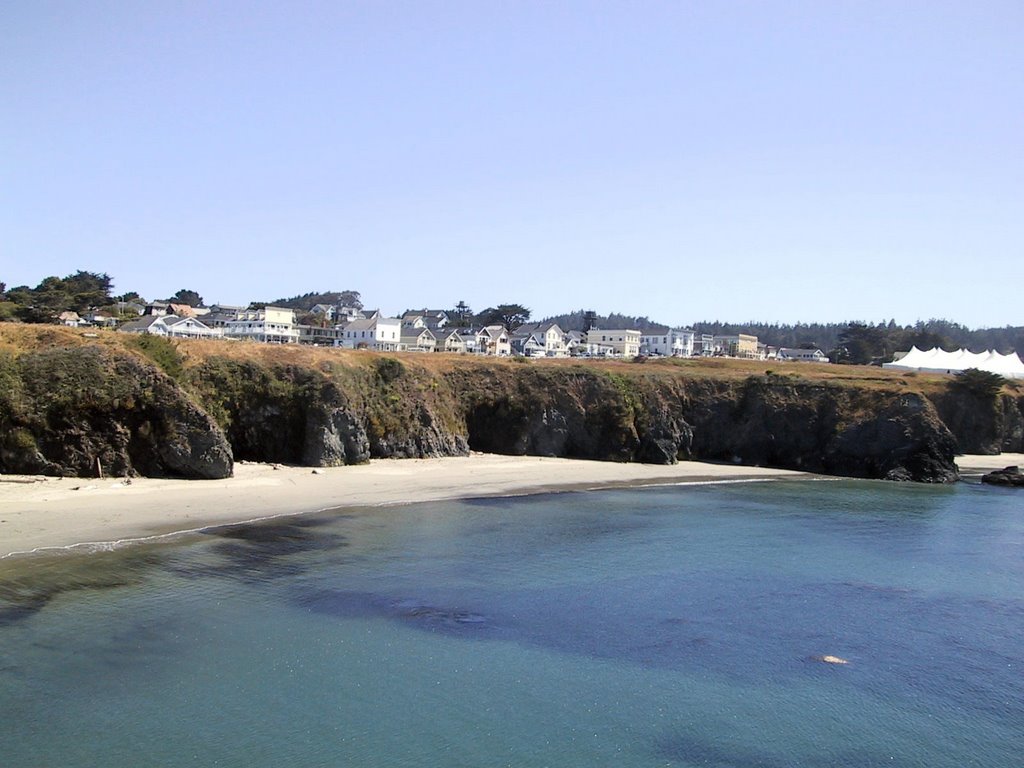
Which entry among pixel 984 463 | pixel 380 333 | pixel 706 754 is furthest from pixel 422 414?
pixel 380 333

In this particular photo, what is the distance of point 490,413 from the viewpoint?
64375 mm

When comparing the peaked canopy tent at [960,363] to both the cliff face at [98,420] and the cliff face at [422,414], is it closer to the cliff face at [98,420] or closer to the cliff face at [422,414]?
the cliff face at [422,414]

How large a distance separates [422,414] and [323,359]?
8516 mm

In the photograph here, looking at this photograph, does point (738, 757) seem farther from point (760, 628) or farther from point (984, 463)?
point (984, 463)

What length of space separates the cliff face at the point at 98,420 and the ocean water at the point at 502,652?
9.62 m

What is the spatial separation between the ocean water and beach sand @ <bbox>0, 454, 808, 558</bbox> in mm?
2472

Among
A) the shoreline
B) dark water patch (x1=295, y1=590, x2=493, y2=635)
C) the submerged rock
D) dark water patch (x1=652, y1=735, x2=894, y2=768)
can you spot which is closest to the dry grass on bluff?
the shoreline

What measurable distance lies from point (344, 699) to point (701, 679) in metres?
9.53

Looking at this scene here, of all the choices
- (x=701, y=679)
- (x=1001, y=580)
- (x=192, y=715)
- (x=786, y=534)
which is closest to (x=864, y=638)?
(x=701, y=679)

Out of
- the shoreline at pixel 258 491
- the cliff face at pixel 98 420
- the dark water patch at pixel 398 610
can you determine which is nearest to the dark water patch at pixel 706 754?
the dark water patch at pixel 398 610

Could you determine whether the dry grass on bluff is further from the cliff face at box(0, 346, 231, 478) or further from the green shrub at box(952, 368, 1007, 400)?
the cliff face at box(0, 346, 231, 478)

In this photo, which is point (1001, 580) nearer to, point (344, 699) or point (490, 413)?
point (344, 699)

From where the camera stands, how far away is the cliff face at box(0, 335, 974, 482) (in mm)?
40656

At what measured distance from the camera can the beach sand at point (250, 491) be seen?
31750 mm
